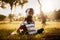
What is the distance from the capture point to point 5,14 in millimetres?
1861

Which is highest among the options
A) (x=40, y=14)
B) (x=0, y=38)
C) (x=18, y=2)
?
(x=18, y=2)

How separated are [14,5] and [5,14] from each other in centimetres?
14

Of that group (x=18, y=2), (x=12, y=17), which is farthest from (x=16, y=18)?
(x=18, y=2)

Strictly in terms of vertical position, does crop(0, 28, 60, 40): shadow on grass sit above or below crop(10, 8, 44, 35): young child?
below

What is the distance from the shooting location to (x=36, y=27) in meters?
1.83

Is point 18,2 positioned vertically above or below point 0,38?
above

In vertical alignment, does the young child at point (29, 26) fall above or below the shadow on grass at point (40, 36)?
above

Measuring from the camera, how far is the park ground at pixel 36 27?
1812 mm

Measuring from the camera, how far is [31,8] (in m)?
1.85

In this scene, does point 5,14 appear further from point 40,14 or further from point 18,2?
point 40,14

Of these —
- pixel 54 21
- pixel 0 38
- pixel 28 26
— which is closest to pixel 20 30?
pixel 28 26

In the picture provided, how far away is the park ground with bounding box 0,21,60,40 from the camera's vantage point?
1812 mm

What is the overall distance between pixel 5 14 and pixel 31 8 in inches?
11.3

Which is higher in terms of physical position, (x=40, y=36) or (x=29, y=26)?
(x=29, y=26)
